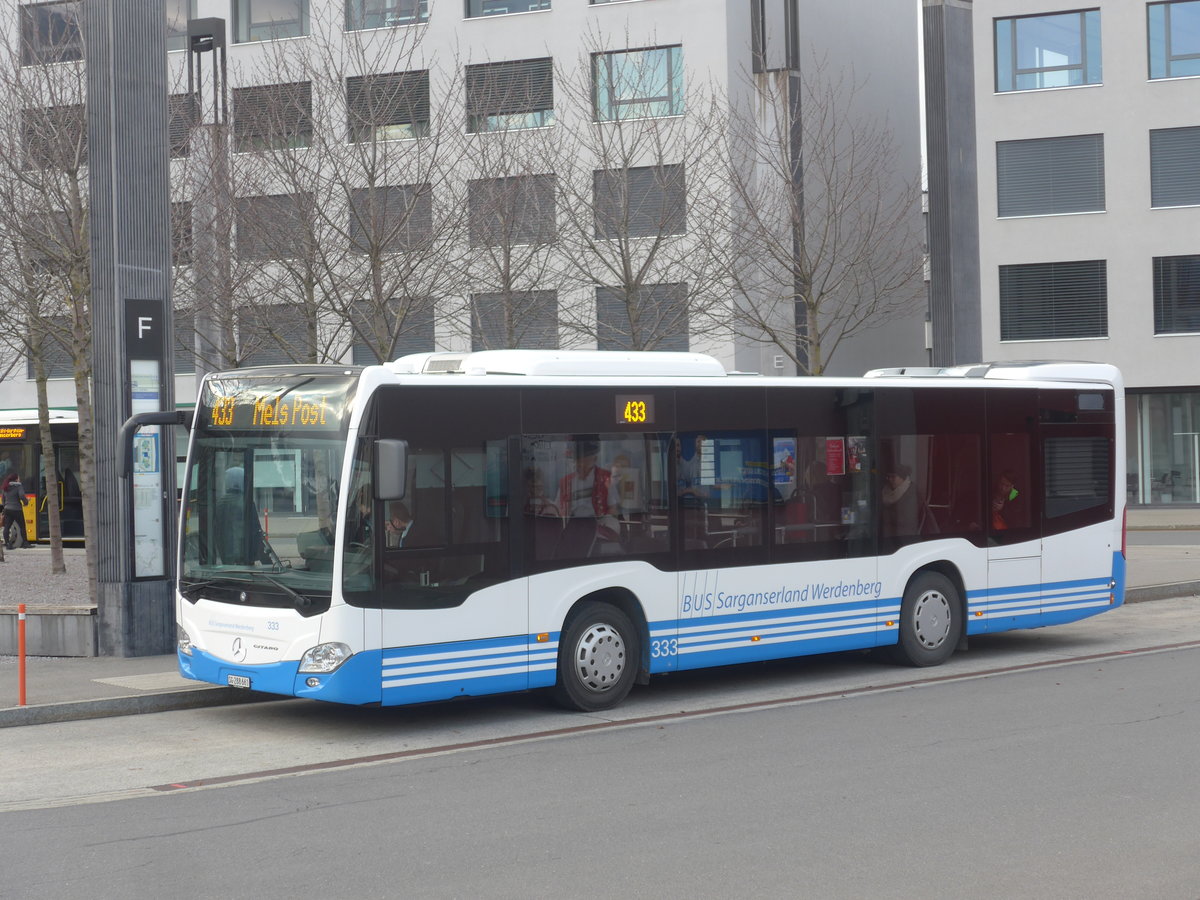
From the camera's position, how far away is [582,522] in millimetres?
11242

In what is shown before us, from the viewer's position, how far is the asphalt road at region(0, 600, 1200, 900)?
6516mm

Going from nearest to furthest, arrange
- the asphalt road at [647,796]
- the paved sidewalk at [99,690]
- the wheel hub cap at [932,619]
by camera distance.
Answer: the asphalt road at [647,796] < the paved sidewalk at [99,690] < the wheel hub cap at [932,619]

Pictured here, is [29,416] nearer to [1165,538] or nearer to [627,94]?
[627,94]

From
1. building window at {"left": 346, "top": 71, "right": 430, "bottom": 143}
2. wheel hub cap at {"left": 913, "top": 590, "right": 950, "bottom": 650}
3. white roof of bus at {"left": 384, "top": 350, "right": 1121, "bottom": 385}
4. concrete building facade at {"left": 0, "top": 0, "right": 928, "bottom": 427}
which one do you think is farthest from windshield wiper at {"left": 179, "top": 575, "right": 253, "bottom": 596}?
concrete building facade at {"left": 0, "top": 0, "right": 928, "bottom": 427}

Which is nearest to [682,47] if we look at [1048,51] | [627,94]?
[627,94]

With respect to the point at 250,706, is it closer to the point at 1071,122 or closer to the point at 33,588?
the point at 33,588

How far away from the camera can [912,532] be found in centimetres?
1347

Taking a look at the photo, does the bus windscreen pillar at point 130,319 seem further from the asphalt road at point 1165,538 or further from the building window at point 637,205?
the asphalt road at point 1165,538

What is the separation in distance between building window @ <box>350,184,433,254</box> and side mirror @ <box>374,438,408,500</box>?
30.7ft

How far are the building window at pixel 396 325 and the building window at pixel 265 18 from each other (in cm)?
920

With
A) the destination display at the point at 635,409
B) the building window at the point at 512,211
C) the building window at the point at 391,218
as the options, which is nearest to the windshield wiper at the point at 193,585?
the destination display at the point at 635,409

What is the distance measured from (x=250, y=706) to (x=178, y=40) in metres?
30.4

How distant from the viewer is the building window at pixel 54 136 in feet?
60.7

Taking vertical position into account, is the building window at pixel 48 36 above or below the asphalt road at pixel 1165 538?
above
